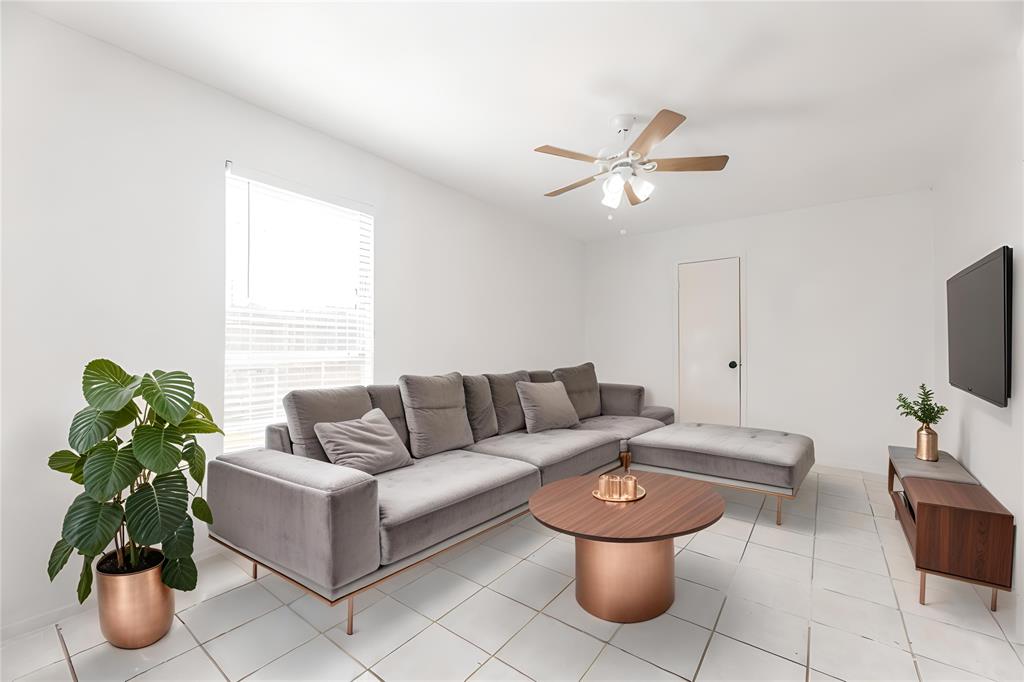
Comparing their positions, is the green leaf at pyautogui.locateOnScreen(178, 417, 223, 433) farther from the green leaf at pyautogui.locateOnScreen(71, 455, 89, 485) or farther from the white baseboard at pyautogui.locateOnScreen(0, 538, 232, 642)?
the white baseboard at pyautogui.locateOnScreen(0, 538, 232, 642)

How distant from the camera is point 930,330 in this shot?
13.5 feet

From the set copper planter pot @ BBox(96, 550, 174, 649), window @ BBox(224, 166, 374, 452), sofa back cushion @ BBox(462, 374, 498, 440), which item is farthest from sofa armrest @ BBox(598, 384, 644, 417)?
copper planter pot @ BBox(96, 550, 174, 649)

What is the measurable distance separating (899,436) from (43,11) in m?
6.38

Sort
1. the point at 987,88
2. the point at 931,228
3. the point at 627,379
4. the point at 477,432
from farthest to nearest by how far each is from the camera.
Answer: the point at 627,379 < the point at 931,228 < the point at 477,432 < the point at 987,88

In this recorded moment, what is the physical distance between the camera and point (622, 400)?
4.88m

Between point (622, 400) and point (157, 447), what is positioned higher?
point (157, 447)

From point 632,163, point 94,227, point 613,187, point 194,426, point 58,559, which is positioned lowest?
point 58,559

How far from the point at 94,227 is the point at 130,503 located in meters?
1.33

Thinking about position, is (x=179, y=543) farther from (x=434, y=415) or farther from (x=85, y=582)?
(x=434, y=415)

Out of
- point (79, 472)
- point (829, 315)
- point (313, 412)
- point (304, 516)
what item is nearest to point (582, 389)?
point (829, 315)

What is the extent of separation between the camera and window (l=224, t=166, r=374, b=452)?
278 centimetres

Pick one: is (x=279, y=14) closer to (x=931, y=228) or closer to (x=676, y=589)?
(x=676, y=589)

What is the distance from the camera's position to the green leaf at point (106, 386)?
1756 mm

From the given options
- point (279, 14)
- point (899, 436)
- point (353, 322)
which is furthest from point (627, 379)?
point (279, 14)
